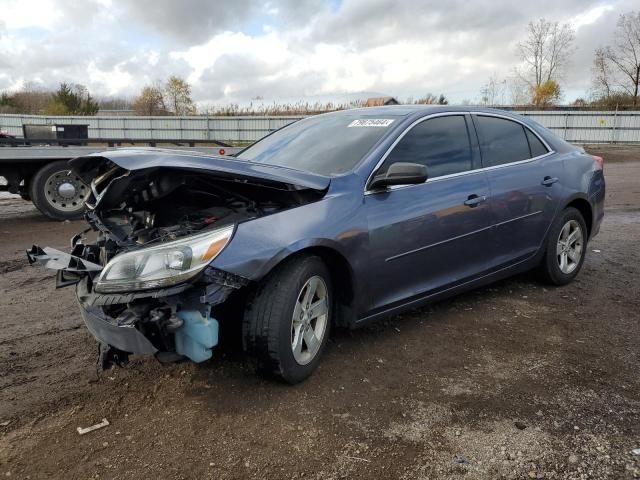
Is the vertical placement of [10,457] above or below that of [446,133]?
below

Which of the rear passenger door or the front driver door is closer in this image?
the front driver door

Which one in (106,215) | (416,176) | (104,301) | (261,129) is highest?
(261,129)

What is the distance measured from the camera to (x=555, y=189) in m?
4.68

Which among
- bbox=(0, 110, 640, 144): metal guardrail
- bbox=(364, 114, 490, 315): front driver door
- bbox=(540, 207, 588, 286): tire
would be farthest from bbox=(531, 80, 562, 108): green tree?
bbox=(364, 114, 490, 315): front driver door

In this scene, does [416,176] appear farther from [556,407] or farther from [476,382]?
[556,407]

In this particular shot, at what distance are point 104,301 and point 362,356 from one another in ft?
5.38

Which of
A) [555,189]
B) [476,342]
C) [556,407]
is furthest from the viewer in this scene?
[555,189]

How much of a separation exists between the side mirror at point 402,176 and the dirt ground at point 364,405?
113 centimetres

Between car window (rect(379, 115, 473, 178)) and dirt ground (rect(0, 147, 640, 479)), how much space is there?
118 cm

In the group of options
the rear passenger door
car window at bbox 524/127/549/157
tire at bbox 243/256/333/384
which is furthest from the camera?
car window at bbox 524/127/549/157

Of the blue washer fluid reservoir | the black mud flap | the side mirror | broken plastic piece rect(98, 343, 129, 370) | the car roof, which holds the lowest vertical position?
broken plastic piece rect(98, 343, 129, 370)

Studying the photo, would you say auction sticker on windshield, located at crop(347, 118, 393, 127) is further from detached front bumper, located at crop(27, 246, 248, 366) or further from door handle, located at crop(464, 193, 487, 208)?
detached front bumper, located at crop(27, 246, 248, 366)

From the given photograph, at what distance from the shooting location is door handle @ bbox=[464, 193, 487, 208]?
3.89 metres

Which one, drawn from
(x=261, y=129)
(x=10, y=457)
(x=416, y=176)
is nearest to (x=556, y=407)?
(x=416, y=176)
